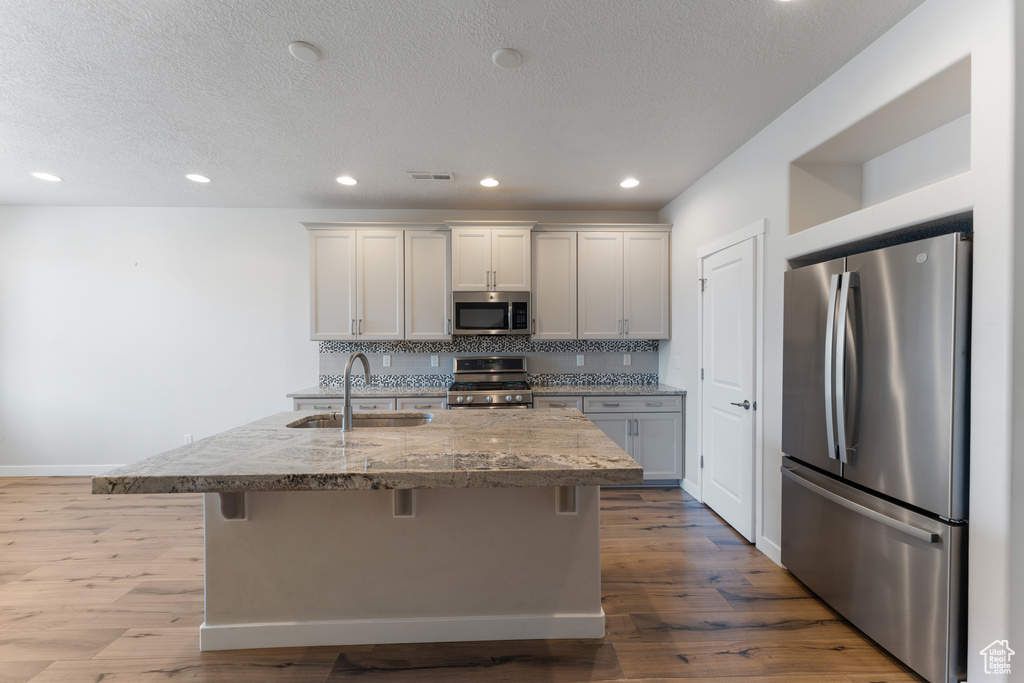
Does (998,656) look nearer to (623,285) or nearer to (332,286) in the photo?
(623,285)

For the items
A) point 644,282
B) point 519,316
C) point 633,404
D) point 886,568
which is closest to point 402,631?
point 886,568

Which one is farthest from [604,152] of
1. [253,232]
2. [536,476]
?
[253,232]

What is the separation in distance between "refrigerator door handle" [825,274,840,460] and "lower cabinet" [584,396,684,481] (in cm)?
191

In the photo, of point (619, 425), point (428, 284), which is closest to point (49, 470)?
point (428, 284)

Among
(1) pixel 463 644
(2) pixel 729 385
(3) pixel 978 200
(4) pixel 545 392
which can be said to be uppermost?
(3) pixel 978 200

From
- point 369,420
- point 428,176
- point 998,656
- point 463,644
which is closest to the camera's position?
point 998,656

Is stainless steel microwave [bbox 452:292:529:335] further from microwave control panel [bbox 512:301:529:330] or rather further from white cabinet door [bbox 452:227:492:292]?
white cabinet door [bbox 452:227:492:292]

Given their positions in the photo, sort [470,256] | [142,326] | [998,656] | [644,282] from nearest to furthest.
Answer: [998,656] < [470,256] < [644,282] < [142,326]

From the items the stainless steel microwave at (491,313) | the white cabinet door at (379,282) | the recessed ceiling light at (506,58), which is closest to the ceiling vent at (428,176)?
the white cabinet door at (379,282)

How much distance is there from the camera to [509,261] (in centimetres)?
421

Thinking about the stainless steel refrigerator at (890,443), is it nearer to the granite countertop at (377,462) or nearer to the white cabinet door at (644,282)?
the granite countertop at (377,462)

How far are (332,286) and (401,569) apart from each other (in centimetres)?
298

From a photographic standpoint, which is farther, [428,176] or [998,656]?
[428,176]

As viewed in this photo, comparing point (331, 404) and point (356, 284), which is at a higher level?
point (356, 284)
